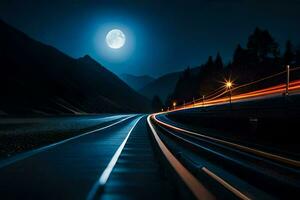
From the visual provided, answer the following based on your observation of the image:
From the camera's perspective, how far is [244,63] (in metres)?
110

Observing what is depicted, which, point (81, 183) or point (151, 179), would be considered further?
point (151, 179)

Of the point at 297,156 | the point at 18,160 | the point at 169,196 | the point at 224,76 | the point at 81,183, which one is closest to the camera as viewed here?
the point at 169,196

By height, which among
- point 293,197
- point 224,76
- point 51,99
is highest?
point 224,76

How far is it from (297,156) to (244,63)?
95.9 metres

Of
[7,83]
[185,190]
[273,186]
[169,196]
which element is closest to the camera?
[185,190]

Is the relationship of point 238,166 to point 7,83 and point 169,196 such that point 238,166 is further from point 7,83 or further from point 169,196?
point 7,83

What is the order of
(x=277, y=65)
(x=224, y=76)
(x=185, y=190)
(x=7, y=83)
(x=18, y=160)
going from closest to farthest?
(x=185, y=190) < (x=18, y=160) < (x=277, y=65) < (x=224, y=76) < (x=7, y=83)

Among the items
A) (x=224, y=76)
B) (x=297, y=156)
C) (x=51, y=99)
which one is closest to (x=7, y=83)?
(x=51, y=99)

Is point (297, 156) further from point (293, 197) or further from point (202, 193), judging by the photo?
point (202, 193)

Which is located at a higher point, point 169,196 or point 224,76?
point 224,76

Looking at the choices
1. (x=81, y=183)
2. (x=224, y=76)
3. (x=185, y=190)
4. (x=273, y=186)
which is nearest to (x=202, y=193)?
(x=185, y=190)

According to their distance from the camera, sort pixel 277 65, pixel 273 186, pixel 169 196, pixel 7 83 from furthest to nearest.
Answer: pixel 7 83, pixel 277 65, pixel 273 186, pixel 169 196

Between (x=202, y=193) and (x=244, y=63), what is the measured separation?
357ft

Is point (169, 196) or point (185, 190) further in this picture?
point (169, 196)
